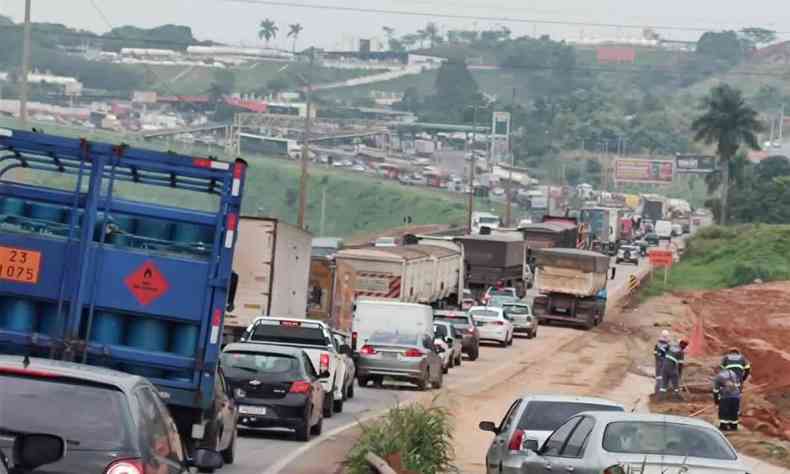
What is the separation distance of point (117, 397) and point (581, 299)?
2687 inches

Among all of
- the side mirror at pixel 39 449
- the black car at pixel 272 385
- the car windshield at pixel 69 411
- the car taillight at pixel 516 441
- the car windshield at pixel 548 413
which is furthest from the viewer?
the black car at pixel 272 385

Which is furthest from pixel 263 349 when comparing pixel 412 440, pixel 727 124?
pixel 727 124

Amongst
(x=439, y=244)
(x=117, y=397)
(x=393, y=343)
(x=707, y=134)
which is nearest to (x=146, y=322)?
(x=117, y=397)

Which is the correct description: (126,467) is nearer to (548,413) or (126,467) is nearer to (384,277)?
(548,413)

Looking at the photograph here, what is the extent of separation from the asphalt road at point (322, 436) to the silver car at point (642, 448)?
6202 millimetres

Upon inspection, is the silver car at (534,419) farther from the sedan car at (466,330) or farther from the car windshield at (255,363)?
the sedan car at (466,330)

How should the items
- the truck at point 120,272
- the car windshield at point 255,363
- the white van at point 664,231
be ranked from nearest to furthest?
the truck at point 120,272, the car windshield at point 255,363, the white van at point 664,231

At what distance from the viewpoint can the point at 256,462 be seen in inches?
923

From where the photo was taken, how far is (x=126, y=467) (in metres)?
10.6

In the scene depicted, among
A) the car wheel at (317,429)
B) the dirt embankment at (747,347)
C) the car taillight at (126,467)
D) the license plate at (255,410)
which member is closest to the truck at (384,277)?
the dirt embankment at (747,347)

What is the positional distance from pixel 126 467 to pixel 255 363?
16122 millimetres

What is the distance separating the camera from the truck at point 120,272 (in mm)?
18344

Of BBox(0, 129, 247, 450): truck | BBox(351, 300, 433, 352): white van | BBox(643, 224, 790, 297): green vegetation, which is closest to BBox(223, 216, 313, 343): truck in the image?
BBox(351, 300, 433, 352): white van

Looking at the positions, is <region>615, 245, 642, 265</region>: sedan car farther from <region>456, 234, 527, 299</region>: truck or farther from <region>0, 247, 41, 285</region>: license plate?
<region>0, 247, 41, 285</region>: license plate
